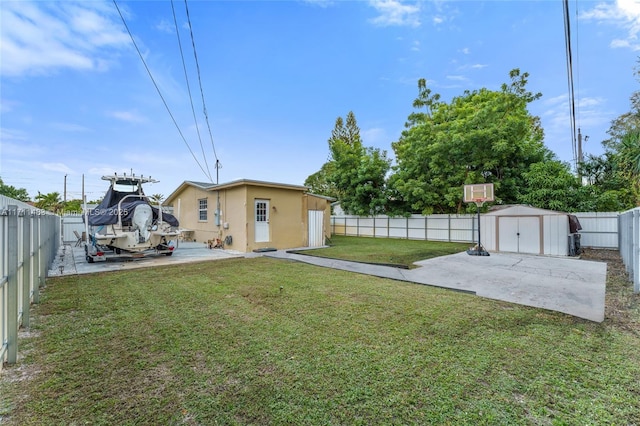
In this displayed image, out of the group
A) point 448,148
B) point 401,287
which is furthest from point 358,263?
point 448,148

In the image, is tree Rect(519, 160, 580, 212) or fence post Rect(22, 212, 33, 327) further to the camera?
tree Rect(519, 160, 580, 212)

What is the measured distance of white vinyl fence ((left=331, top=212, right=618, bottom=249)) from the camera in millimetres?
11891

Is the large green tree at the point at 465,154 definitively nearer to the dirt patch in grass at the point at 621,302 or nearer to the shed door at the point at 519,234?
the shed door at the point at 519,234

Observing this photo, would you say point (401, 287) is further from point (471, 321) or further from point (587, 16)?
point (587, 16)

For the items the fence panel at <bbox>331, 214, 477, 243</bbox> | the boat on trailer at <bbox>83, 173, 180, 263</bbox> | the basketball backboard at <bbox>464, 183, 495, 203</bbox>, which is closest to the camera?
the boat on trailer at <bbox>83, 173, 180, 263</bbox>

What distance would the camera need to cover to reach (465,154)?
15.9m

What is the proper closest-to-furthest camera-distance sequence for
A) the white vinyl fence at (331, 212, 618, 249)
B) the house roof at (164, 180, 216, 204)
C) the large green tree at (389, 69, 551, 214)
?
the white vinyl fence at (331, 212, 618, 249) → the house roof at (164, 180, 216, 204) → the large green tree at (389, 69, 551, 214)

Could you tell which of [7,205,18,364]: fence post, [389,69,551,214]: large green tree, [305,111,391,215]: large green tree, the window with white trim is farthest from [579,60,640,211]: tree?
[7,205,18,364]: fence post

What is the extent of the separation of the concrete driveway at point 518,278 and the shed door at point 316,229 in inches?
126

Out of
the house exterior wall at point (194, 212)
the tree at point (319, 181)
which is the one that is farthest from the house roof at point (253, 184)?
the tree at point (319, 181)

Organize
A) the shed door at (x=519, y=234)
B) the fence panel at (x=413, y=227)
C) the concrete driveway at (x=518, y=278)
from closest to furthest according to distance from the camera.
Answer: the concrete driveway at (x=518, y=278) < the shed door at (x=519, y=234) < the fence panel at (x=413, y=227)

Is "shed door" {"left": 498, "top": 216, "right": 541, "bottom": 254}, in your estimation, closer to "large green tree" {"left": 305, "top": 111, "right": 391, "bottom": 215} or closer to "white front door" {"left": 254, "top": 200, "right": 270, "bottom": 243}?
"large green tree" {"left": 305, "top": 111, "right": 391, "bottom": 215}

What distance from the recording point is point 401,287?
5543 mm

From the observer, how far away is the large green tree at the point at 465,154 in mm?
14891
